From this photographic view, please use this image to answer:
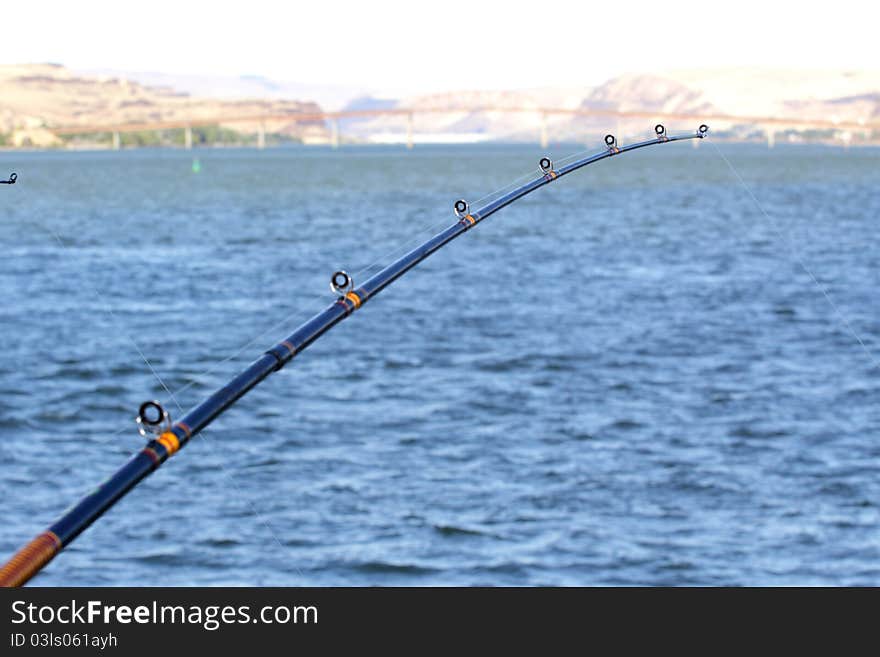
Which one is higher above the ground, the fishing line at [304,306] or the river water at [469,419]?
the fishing line at [304,306]

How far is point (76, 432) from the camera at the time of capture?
74.8 feet

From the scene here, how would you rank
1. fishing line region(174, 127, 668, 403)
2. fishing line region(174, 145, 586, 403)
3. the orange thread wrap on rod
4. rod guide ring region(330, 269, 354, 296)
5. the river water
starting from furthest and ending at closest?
1. the river water
2. fishing line region(174, 127, 668, 403)
3. fishing line region(174, 145, 586, 403)
4. rod guide ring region(330, 269, 354, 296)
5. the orange thread wrap on rod

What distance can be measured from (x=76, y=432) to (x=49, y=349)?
30.6 feet

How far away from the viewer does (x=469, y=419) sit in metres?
22.7

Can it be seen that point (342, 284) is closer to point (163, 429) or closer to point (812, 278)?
point (163, 429)

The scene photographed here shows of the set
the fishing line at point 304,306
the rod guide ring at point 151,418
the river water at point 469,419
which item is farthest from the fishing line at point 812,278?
the rod guide ring at point 151,418

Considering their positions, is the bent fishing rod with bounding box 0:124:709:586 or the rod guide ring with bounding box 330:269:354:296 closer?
the bent fishing rod with bounding box 0:124:709:586

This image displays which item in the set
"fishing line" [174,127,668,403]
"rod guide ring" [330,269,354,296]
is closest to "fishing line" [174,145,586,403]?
"fishing line" [174,127,668,403]

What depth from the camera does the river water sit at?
16547 millimetres

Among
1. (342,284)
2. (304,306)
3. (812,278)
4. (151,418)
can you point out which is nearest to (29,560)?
(151,418)

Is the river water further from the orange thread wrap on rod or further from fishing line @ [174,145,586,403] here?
the orange thread wrap on rod

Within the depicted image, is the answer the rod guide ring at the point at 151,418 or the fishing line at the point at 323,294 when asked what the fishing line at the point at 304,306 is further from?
the rod guide ring at the point at 151,418

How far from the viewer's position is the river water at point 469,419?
54.3 ft
